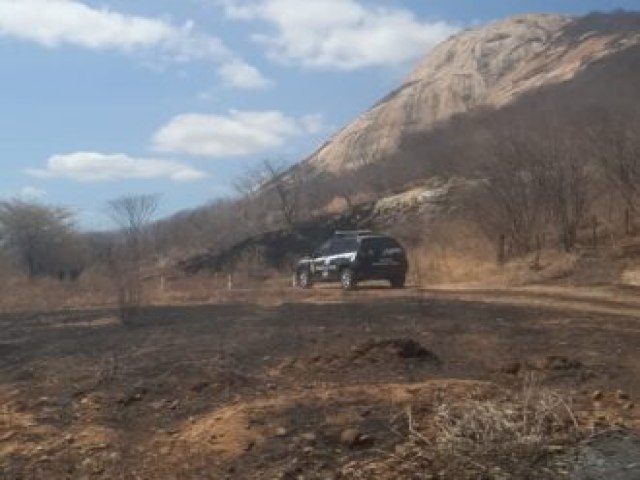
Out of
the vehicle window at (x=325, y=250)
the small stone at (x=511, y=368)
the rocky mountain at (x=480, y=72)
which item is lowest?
the small stone at (x=511, y=368)

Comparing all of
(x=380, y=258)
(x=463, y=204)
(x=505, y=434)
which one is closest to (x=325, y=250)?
(x=380, y=258)

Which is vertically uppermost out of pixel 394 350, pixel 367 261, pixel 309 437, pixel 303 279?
pixel 367 261

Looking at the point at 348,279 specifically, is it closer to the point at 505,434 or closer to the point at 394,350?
the point at 394,350

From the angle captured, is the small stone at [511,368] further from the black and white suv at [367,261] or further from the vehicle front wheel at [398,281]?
the vehicle front wheel at [398,281]

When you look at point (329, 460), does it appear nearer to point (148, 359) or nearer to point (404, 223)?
point (148, 359)

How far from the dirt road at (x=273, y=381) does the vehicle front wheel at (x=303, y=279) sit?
13333 mm

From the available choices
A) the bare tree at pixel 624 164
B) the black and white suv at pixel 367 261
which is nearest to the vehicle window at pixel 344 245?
the black and white suv at pixel 367 261

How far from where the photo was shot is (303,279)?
29234 millimetres

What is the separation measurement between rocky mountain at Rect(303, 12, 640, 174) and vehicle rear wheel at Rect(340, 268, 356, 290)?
65.7 meters

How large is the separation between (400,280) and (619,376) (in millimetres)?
17026

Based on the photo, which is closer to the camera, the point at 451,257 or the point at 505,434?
the point at 505,434

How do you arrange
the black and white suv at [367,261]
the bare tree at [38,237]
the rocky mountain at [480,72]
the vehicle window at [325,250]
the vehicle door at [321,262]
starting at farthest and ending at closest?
the rocky mountain at [480,72], the bare tree at [38,237], the vehicle window at [325,250], the vehicle door at [321,262], the black and white suv at [367,261]

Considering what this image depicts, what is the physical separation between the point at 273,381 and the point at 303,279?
2001 centimetres

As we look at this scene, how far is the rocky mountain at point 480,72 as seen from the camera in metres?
95.0
